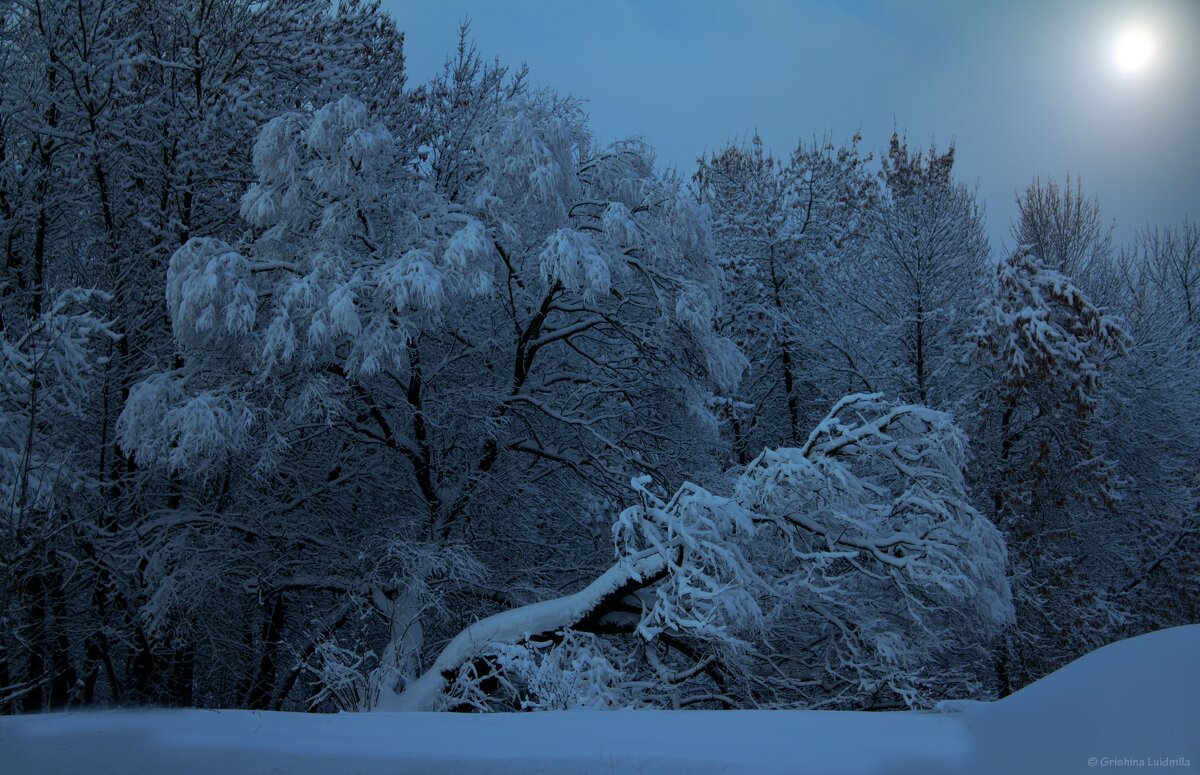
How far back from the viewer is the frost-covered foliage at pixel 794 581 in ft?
26.7

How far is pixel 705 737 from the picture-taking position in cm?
319

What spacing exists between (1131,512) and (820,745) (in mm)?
15425

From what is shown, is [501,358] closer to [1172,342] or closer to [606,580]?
[606,580]

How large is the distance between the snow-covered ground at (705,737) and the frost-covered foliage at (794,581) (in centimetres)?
429

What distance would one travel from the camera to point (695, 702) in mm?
9500

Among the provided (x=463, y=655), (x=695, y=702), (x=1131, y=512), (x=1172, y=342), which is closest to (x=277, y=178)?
(x=463, y=655)

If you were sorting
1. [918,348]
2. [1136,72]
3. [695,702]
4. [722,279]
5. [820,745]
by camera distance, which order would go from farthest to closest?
[918,348], [722,279], [1136,72], [695,702], [820,745]

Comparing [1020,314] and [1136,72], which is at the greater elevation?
[1136,72]

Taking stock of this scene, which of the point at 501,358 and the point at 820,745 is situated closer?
the point at 820,745

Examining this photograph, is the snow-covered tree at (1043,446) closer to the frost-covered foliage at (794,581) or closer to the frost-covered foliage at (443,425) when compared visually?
the frost-covered foliage at (443,425)

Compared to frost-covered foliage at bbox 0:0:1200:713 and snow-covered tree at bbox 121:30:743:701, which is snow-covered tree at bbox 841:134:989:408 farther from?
snow-covered tree at bbox 121:30:743:701

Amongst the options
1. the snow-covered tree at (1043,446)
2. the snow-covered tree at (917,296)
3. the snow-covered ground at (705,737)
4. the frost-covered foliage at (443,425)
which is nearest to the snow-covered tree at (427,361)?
the frost-covered foliage at (443,425)

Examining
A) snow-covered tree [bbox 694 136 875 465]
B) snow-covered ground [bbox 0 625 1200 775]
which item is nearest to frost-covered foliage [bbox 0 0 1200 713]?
snow-covered tree [bbox 694 136 875 465]

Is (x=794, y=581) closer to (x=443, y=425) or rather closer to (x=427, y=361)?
(x=443, y=425)
